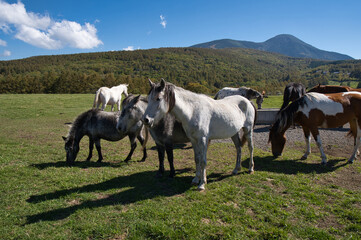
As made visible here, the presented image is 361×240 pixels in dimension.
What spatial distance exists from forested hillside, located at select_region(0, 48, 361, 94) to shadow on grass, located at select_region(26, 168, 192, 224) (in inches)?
1604

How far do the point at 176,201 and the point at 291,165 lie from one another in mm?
4309

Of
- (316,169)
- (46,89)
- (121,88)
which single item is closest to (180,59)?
(46,89)

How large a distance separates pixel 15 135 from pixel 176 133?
969cm

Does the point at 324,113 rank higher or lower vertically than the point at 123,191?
higher

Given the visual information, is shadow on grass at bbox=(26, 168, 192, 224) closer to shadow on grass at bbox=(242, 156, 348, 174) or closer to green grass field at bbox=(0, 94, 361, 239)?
green grass field at bbox=(0, 94, 361, 239)

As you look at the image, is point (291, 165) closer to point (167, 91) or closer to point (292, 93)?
point (292, 93)

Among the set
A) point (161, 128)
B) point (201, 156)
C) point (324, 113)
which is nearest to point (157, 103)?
point (161, 128)

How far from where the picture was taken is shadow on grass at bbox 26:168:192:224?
11.7 ft

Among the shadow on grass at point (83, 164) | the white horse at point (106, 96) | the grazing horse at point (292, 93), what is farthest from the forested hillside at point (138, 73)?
the shadow on grass at point (83, 164)

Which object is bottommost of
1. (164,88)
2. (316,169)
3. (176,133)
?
(316,169)

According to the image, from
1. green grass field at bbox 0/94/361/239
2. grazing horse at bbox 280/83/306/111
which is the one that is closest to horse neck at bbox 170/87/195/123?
green grass field at bbox 0/94/361/239

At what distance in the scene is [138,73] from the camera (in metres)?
96.1

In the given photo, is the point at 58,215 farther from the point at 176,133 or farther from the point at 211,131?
the point at 211,131

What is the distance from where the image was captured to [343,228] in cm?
319
